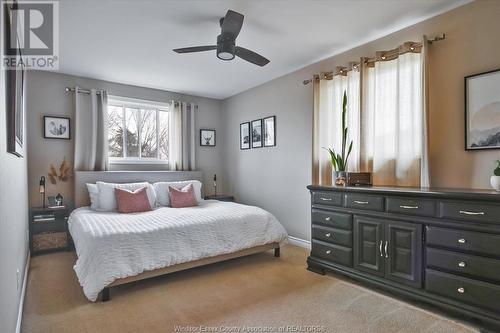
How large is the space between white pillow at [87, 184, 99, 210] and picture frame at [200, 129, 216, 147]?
2176mm

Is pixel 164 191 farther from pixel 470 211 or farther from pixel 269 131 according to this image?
pixel 470 211

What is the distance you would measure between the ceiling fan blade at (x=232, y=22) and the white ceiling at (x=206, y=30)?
0.48 feet

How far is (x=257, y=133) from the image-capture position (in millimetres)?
5027

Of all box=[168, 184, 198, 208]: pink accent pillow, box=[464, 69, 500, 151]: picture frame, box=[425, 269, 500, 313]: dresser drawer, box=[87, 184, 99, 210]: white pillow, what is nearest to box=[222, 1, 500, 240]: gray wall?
box=[464, 69, 500, 151]: picture frame

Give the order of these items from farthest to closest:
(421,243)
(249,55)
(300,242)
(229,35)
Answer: (300,242) → (249,55) → (229,35) → (421,243)

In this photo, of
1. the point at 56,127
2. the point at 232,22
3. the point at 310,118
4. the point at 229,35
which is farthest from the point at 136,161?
the point at 232,22

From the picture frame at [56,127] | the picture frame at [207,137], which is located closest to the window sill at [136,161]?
the picture frame at [56,127]

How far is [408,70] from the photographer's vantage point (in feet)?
9.56

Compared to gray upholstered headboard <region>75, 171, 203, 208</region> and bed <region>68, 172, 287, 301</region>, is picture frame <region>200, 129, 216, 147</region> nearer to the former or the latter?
gray upholstered headboard <region>75, 171, 203, 208</region>

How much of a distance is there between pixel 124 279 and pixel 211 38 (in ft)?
8.61

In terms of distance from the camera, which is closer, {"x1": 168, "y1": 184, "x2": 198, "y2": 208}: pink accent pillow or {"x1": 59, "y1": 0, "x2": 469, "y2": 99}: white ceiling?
{"x1": 59, "y1": 0, "x2": 469, "y2": 99}: white ceiling

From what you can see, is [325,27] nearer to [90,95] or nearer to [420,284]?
[420,284]

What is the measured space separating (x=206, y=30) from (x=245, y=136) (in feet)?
8.19

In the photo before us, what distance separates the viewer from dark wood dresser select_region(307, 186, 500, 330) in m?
2.01
